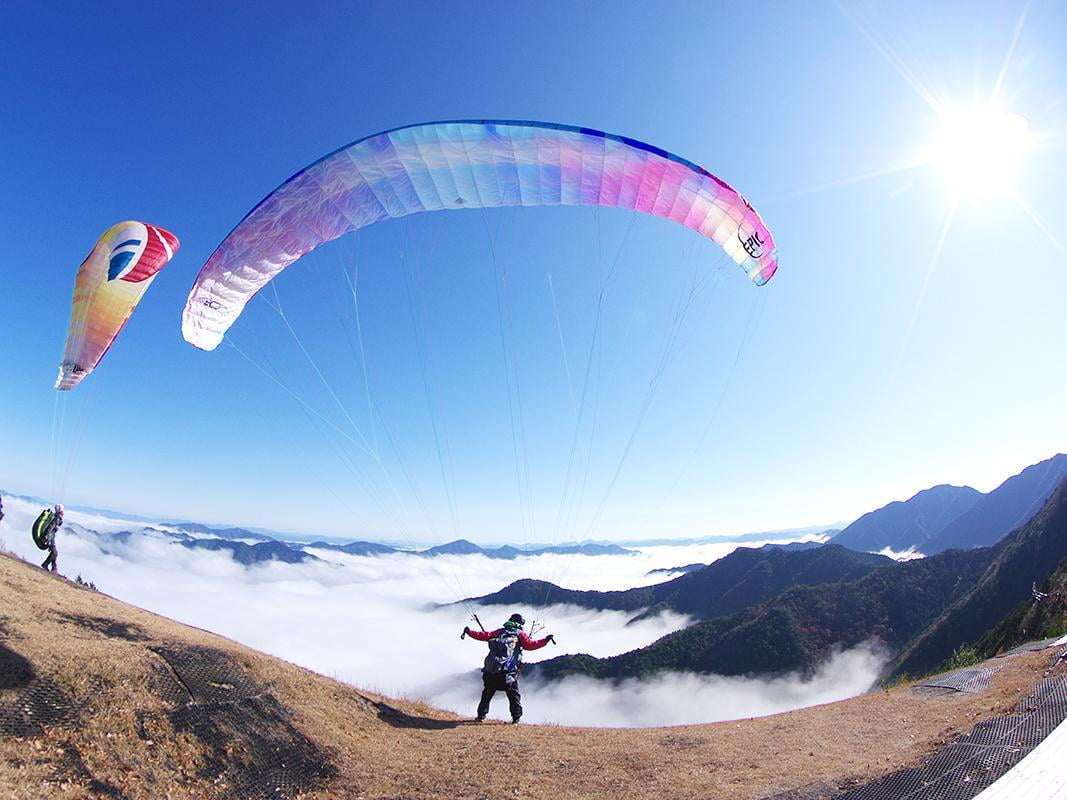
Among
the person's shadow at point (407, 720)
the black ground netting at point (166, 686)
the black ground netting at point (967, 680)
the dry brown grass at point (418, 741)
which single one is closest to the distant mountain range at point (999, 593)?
the black ground netting at point (967, 680)

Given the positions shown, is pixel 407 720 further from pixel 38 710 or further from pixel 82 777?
pixel 38 710

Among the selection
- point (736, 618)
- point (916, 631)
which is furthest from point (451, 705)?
point (916, 631)

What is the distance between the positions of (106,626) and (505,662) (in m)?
8.30

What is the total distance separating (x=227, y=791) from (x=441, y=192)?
13726 millimetres

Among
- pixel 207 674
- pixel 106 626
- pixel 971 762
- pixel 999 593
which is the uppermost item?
pixel 971 762

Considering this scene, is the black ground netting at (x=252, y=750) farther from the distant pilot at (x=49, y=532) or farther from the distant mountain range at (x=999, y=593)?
the distant mountain range at (x=999, y=593)

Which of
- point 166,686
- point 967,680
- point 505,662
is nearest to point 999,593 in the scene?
point 967,680

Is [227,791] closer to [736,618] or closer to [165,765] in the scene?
[165,765]

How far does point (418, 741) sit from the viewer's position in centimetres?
1046

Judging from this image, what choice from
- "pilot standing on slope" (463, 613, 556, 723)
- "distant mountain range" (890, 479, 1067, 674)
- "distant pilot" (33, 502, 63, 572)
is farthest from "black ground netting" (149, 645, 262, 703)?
"distant mountain range" (890, 479, 1067, 674)

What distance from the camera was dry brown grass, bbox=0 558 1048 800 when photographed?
24.0 ft

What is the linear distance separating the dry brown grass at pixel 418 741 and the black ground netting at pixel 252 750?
0.17m

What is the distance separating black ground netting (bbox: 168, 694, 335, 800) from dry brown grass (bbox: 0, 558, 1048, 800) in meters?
0.17

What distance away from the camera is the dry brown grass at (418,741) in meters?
7.30
